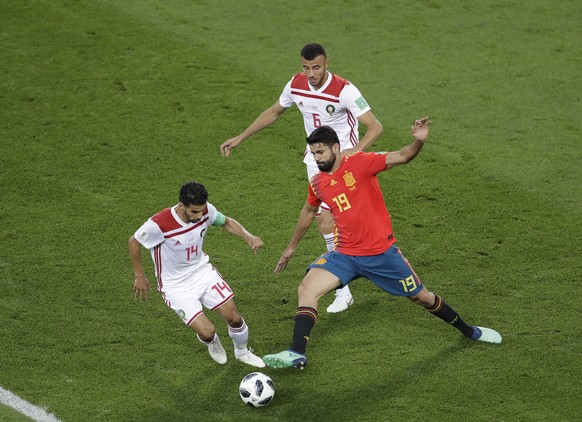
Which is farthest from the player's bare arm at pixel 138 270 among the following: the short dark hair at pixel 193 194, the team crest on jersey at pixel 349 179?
the team crest on jersey at pixel 349 179

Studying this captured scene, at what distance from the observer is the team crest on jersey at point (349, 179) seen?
8609mm

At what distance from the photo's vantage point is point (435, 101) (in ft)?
47.1

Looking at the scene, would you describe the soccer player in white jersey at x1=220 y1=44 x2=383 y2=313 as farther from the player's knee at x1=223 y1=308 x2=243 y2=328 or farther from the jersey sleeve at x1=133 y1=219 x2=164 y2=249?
the jersey sleeve at x1=133 y1=219 x2=164 y2=249

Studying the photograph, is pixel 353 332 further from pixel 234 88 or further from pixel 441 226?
pixel 234 88

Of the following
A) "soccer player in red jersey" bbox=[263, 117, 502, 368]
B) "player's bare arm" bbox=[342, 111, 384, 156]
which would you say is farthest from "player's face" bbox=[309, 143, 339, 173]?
"player's bare arm" bbox=[342, 111, 384, 156]

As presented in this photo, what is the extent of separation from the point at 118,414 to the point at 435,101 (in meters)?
7.67

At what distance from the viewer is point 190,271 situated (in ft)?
29.3

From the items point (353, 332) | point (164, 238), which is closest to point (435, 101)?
point (353, 332)

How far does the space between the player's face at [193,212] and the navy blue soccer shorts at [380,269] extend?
1103 mm

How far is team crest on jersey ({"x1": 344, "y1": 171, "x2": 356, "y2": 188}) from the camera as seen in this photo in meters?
8.61

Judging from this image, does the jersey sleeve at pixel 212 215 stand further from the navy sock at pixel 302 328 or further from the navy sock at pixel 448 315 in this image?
the navy sock at pixel 448 315

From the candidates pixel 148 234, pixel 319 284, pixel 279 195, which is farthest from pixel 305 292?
pixel 279 195

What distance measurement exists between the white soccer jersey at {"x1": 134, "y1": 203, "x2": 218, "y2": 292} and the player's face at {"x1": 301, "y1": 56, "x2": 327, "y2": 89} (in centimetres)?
185

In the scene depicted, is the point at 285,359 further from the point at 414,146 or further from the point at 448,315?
the point at 414,146
